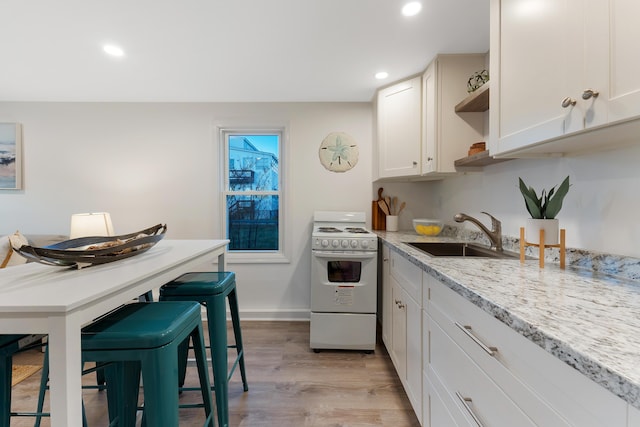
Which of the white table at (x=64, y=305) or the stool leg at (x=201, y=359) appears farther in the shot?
the stool leg at (x=201, y=359)

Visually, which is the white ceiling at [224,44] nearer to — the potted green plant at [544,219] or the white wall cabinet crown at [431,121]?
the white wall cabinet crown at [431,121]

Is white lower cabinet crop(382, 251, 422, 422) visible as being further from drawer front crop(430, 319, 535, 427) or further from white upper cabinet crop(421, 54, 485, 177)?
white upper cabinet crop(421, 54, 485, 177)

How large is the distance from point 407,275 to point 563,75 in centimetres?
111

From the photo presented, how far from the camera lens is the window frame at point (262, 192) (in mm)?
2867

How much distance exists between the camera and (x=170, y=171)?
2.85 metres

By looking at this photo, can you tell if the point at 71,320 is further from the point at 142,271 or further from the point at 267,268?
the point at 267,268

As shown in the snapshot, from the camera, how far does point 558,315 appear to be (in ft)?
2.09

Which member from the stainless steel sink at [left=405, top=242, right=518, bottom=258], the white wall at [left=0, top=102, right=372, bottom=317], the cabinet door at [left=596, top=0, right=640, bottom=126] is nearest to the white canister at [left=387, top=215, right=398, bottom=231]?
the white wall at [left=0, top=102, right=372, bottom=317]

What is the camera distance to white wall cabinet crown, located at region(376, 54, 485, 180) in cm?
200

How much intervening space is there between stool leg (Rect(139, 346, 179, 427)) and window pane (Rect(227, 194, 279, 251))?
7.25 ft

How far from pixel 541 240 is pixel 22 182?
174 inches

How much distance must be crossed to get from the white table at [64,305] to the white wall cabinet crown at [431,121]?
6.44 feet

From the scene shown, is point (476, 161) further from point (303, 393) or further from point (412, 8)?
point (303, 393)

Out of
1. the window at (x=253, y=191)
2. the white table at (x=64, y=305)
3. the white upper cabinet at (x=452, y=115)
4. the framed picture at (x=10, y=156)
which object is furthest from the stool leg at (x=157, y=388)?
the framed picture at (x=10, y=156)
